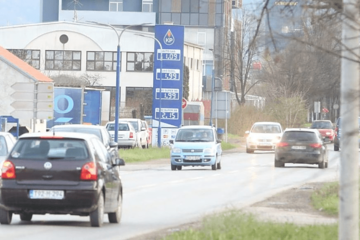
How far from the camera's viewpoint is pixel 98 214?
15.7 metres

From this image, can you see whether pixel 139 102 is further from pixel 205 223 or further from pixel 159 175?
pixel 205 223

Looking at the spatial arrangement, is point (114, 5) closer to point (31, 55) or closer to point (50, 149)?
point (31, 55)

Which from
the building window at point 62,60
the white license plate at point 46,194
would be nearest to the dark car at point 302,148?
the white license plate at point 46,194

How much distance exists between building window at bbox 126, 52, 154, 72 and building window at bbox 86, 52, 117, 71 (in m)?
1.45

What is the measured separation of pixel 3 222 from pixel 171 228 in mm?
2562

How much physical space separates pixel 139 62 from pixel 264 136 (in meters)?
44.7

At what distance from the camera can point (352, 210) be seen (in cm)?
996

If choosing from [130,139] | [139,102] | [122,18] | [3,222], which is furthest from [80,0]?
[3,222]

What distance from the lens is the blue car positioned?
123 feet

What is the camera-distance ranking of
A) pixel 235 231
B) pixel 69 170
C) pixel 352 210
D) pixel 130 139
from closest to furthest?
1. pixel 352 210
2. pixel 235 231
3. pixel 69 170
4. pixel 130 139

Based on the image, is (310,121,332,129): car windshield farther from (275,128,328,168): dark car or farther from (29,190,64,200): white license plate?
(29,190,64,200): white license plate

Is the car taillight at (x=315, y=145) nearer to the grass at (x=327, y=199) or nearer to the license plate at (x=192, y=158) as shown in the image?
the license plate at (x=192, y=158)

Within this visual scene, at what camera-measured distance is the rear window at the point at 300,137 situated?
39781 millimetres

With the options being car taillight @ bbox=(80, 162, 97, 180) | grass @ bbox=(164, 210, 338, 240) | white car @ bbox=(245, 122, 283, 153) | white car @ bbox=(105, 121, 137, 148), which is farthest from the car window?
white car @ bbox=(245, 122, 283, 153)
